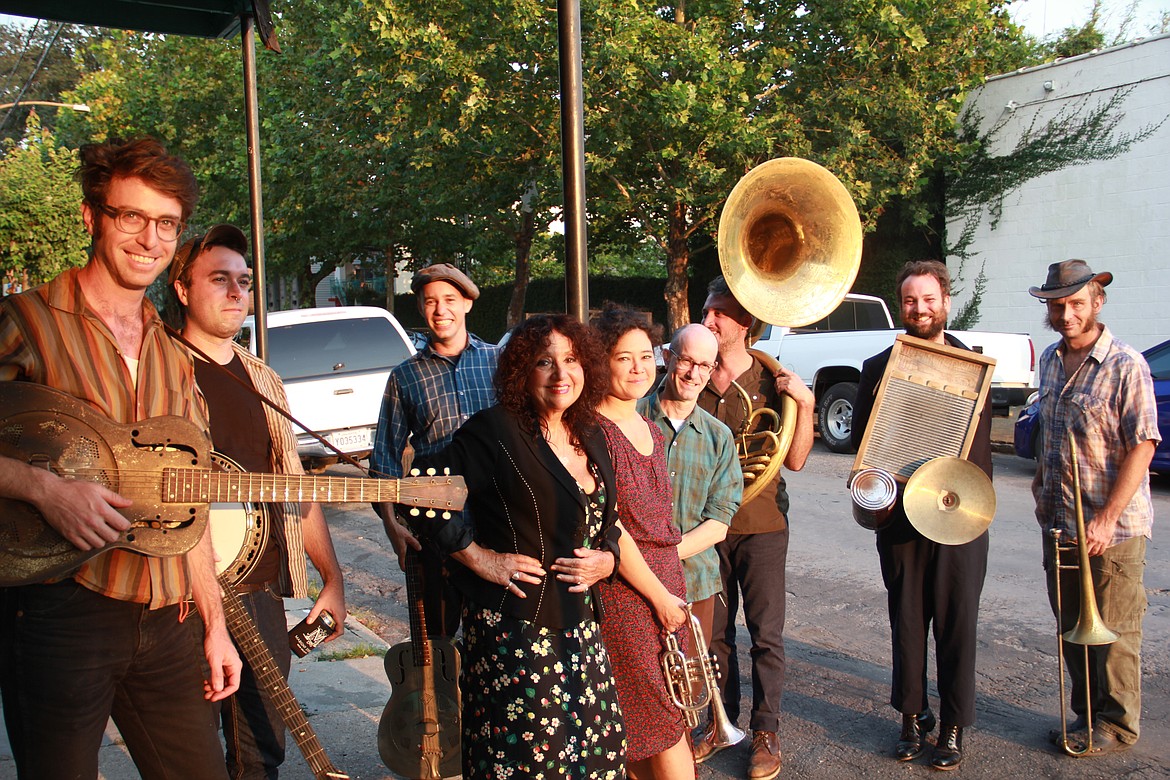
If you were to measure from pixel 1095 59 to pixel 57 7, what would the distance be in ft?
52.2

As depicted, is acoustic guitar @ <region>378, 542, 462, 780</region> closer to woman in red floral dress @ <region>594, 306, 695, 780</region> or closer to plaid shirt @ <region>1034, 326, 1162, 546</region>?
woman in red floral dress @ <region>594, 306, 695, 780</region>

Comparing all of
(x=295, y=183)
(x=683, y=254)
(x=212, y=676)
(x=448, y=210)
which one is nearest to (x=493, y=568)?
(x=212, y=676)

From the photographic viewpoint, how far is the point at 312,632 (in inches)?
131

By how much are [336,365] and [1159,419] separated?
799cm

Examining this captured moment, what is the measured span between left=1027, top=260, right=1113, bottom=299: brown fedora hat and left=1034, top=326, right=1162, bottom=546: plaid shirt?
24 cm

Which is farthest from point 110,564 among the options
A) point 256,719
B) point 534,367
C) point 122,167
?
point 534,367

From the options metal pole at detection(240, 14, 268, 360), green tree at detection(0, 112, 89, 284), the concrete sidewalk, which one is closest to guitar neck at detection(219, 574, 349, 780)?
the concrete sidewalk

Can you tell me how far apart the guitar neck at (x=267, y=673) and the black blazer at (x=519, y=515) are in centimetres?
60

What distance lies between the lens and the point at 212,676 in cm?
270

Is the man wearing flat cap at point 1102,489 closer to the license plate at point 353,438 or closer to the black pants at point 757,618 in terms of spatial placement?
the black pants at point 757,618

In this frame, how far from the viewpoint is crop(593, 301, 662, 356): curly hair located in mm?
3645

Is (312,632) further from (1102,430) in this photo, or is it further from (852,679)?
(1102,430)

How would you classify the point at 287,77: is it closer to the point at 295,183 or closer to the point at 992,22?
the point at 295,183

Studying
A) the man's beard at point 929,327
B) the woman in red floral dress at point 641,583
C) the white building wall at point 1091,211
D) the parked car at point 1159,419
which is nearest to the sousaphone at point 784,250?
the man's beard at point 929,327
